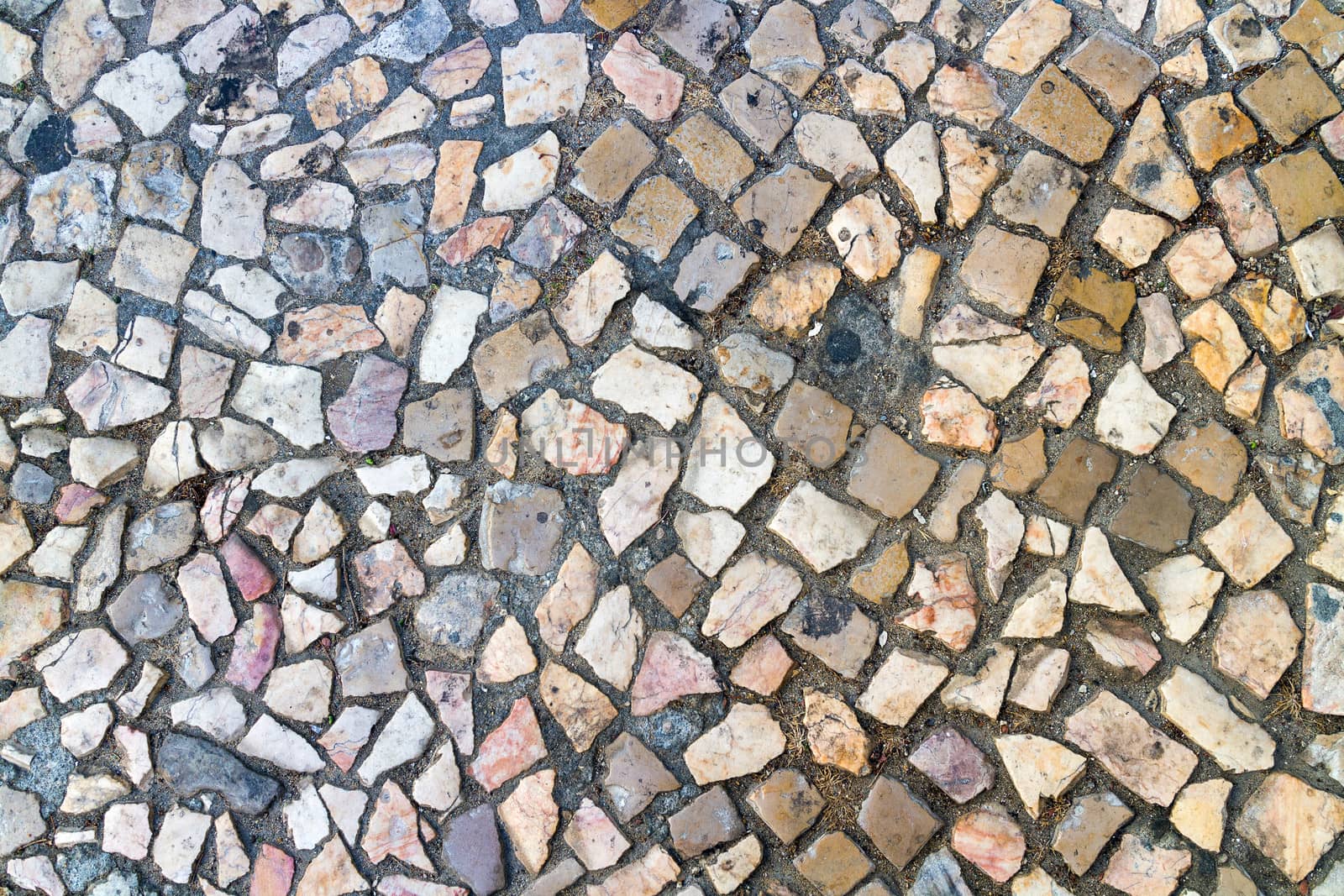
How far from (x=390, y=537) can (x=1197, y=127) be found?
7.20 ft

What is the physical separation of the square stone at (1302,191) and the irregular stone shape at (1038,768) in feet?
4.30

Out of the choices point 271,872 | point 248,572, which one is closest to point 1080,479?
point 248,572

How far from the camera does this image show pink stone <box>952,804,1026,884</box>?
2283mm

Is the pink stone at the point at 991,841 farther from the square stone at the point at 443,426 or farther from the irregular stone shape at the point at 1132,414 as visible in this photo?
the square stone at the point at 443,426

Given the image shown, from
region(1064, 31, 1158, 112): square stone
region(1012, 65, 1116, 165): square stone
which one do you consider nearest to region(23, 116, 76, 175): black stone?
region(1012, 65, 1116, 165): square stone

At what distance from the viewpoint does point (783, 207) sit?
246cm

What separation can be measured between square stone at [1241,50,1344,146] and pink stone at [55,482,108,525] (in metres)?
3.01

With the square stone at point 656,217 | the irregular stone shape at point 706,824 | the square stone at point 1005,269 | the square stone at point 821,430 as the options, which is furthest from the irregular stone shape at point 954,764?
the square stone at point 656,217

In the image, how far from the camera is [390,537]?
249cm

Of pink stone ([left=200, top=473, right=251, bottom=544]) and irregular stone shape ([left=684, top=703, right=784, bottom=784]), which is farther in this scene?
pink stone ([left=200, top=473, right=251, bottom=544])

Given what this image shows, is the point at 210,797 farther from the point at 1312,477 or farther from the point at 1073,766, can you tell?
the point at 1312,477

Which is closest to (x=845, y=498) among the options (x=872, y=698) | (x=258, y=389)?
(x=872, y=698)

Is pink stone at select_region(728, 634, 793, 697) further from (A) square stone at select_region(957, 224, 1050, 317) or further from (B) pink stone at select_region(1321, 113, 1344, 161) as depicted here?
(B) pink stone at select_region(1321, 113, 1344, 161)

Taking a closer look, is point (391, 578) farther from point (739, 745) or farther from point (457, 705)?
point (739, 745)
